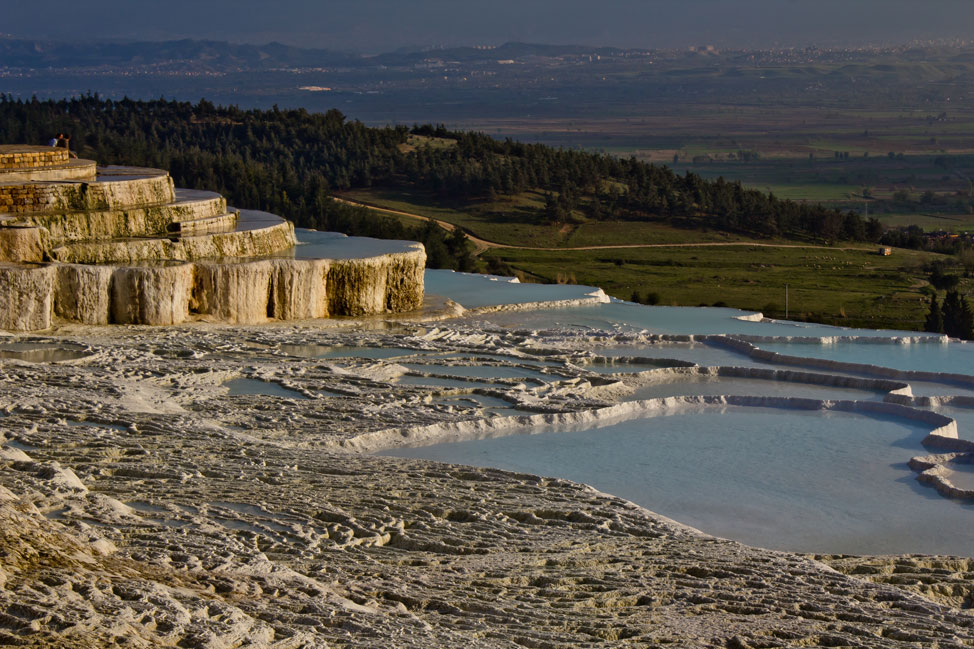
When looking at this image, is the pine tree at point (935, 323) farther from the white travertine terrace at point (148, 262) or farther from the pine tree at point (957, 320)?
the white travertine terrace at point (148, 262)

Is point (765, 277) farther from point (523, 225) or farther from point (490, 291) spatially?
point (490, 291)

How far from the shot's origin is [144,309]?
56.9ft

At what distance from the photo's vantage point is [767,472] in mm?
11969

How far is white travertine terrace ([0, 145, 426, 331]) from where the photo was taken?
17.1 metres

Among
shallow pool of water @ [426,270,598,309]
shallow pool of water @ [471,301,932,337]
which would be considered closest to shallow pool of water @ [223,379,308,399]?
shallow pool of water @ [471,301,932,337]

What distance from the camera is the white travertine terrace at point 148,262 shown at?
56.1ft

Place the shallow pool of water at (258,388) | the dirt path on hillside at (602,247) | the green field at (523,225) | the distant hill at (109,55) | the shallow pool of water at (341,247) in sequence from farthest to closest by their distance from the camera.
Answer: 1. the distant hill at (109,55)
2. the green field at (523,225)
3. the dirt path on hillside at (602,247)
4. the shallow pool of water at (341,247)
5. the shallow pool of water at (258,388)

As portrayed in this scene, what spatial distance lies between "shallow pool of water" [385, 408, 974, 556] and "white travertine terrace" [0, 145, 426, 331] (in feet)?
20.8

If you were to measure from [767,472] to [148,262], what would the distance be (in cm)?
975

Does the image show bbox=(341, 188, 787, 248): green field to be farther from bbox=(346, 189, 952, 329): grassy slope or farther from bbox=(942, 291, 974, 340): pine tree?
bbox=(942, 291, 974, 340): pine tree

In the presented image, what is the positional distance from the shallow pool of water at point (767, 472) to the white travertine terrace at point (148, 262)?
6.33 metres

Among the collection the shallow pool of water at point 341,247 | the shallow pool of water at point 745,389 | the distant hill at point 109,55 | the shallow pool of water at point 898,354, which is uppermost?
the distant hill at point 109,55

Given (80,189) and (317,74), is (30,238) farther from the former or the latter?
(317,74)

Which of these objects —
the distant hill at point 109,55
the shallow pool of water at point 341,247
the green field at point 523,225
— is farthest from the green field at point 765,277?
the distant hill at point 109,55
